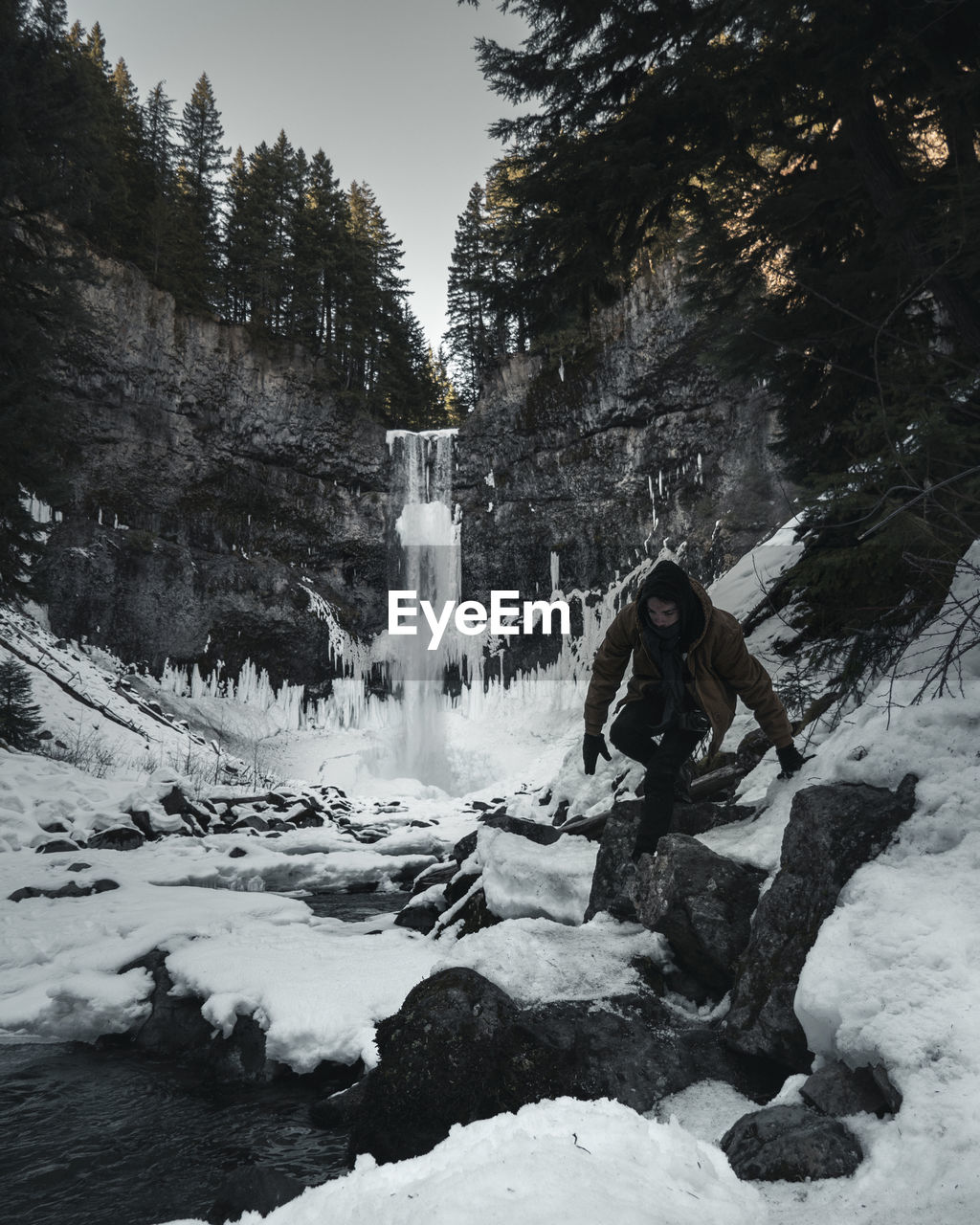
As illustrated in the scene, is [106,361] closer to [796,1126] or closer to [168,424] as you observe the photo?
[168,424]

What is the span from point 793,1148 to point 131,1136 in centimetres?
321

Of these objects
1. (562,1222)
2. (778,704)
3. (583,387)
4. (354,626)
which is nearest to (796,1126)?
(562,1222)

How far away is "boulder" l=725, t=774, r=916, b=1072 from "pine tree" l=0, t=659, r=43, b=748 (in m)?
13.3

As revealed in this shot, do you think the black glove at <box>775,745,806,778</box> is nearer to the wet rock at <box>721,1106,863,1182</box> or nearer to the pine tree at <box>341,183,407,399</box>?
the wet rock at <box>721,1106,863,1182</box>

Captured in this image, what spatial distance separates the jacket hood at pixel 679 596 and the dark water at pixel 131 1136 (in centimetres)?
305

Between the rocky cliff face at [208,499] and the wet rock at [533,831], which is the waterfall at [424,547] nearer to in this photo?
the rocky cliff face at [208,499]

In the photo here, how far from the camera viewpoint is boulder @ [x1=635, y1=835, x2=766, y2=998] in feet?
9.88

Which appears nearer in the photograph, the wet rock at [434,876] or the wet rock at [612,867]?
the wet rock at [612,867]

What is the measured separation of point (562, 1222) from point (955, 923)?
5.02 feet

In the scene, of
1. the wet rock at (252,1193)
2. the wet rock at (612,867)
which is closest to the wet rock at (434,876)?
the wet rock at (612,867)

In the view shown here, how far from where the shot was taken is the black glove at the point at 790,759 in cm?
367

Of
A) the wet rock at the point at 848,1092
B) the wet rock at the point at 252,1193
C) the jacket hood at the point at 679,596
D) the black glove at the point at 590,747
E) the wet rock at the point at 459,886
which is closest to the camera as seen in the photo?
the wet rock at the point at 848,1092

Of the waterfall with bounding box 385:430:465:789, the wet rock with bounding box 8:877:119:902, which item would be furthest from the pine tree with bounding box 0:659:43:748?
the waterfall with bounding box 385:430:465:789

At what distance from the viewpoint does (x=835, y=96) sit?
4.62 m
